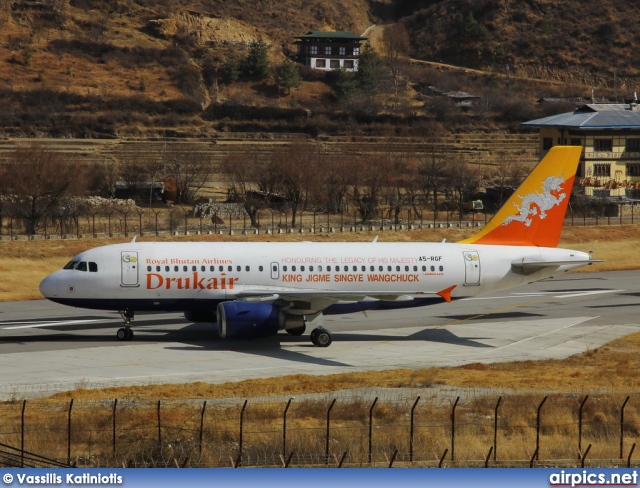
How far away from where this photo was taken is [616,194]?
124 m

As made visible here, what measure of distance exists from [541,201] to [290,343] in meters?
16.2

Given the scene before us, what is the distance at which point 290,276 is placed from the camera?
52.5m

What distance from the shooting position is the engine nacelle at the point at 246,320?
49.2 meters

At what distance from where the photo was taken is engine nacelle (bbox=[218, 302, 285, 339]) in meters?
49.2

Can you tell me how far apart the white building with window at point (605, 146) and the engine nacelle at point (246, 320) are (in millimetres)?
80492

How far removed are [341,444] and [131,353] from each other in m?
20.6

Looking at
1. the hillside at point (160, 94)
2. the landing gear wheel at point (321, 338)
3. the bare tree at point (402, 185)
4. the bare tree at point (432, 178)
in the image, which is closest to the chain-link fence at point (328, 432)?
the landing gear wheel at point (321, 338)

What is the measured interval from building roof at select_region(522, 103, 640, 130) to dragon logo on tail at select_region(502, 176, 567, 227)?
68.9 metres

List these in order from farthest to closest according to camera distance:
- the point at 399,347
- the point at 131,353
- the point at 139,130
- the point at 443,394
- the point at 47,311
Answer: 1. the point at 139,130
2. the point at 47,311
3. the point at 399,347
4. the point at 131,353
5. the point at 443,394

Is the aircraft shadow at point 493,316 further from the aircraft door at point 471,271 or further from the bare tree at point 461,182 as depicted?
the bare tree at point 461,182

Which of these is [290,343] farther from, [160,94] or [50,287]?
[160,94]

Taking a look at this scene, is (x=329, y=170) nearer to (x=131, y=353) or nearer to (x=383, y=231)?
(x=383, y=231)

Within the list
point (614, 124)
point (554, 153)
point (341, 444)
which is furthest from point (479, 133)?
point (341, 444)

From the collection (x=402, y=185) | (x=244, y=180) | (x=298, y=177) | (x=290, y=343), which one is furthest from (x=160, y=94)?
(x=290, y=343)
